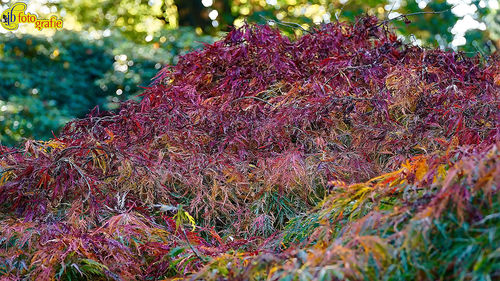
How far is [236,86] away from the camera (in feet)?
8.52

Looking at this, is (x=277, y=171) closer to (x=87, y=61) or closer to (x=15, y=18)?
(x=87, y=61)

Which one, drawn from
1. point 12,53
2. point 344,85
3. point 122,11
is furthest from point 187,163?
point 122,11

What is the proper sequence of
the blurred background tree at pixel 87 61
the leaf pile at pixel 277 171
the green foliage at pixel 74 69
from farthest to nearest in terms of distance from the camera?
1. the green foliage at pixel 74 69
2. the blurred background tree at pixel 87 61
3. the leaf pile at pixel 277 171

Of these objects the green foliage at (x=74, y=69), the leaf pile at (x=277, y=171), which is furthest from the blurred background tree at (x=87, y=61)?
the leaf pile at (x=277, y=171)

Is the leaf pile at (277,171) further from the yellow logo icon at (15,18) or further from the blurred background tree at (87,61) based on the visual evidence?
the yellow logo icon at (15,18)

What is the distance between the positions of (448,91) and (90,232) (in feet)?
5.25

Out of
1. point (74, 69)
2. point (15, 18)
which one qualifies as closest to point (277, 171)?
point (74, 69)

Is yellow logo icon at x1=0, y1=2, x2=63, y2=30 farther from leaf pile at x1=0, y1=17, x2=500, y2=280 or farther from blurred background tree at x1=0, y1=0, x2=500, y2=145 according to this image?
leaf pile at x1=0, y1=17, x2=500, y2=280

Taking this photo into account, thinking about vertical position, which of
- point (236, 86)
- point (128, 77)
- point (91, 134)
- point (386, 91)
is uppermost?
point (386, 91)

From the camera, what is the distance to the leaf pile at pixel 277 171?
1.12 meters

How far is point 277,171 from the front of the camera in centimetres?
203

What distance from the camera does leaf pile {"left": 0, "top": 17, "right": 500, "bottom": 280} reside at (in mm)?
1119

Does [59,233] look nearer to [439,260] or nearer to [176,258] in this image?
[176,258]

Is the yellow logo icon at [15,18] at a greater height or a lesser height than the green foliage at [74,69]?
greater
